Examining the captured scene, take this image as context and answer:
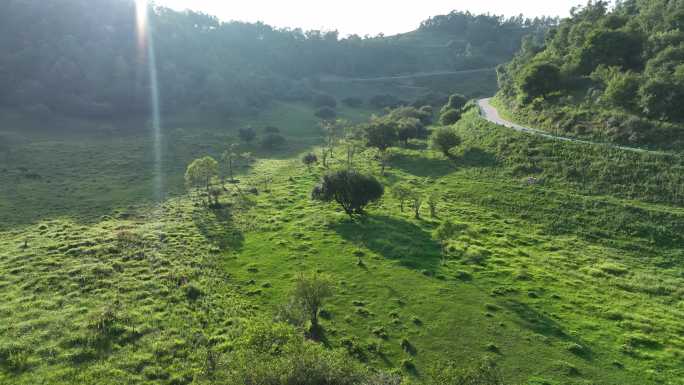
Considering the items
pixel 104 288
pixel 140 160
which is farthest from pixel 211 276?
pixel 140 160

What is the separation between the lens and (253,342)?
2159cm

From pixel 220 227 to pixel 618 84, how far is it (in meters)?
72.5

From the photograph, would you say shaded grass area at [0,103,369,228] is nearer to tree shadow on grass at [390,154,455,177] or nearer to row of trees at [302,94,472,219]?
row of trees at [302,94,472,219]

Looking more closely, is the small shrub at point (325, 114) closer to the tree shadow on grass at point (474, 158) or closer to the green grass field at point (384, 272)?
the tree shadow on grass at point (474, 158)

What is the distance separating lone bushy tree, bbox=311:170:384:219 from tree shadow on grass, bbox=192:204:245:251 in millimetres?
14487

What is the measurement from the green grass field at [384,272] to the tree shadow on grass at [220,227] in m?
0.42

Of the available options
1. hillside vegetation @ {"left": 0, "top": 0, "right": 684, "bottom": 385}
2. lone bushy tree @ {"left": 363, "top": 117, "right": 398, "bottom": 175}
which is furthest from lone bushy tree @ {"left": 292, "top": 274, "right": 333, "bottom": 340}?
lone bushy tree @ {"left": 363, "top": 117, "right": 398, "bottom": 175}

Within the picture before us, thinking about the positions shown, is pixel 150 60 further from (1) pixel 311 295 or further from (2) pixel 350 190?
(1) pixel 311 295

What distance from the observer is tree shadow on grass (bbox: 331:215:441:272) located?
4272 centimetres

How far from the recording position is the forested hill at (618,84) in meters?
59.2

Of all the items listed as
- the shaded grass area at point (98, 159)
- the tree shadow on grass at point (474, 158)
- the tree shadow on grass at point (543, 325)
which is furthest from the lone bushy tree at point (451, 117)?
the tree shadow on grass at point (543, 325)

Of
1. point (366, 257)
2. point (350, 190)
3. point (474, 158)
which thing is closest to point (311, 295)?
point (366, 257)

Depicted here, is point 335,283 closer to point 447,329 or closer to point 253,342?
point 447,329

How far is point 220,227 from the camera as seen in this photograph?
54219mm
